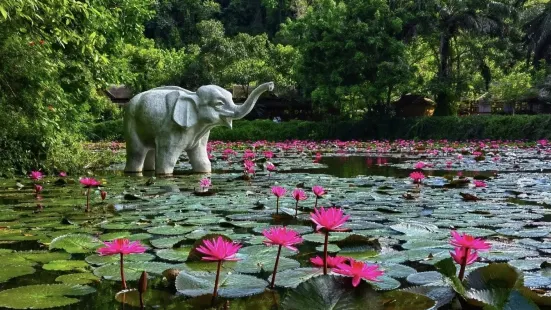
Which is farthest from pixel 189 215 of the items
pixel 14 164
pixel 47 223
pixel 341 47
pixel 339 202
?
pixel 341 47

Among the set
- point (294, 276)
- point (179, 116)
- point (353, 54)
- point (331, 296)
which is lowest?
point (294, 276)

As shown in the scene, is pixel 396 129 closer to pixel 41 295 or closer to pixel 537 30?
pixel 537 30

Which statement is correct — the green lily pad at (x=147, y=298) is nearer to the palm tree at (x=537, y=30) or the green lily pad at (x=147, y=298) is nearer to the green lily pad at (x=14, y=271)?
the green lily pad at (x=14, y=271)

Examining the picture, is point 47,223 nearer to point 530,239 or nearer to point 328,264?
point 328,264

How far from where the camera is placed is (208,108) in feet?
22.0

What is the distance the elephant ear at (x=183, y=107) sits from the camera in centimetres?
659

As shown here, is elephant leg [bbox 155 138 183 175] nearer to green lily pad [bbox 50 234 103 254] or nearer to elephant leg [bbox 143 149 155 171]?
elephant leg [bbox 143 149 155 171]

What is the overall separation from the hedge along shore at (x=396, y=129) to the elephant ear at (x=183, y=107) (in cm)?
1102

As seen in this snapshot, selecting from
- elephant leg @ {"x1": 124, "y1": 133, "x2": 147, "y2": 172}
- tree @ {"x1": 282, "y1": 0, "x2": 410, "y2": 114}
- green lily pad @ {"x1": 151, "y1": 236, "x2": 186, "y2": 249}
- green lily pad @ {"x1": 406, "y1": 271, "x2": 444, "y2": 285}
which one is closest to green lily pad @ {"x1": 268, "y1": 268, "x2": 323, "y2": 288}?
green lily pad @ {"x1": 406, "y1": 271, "x2": 444, "y2": 285}

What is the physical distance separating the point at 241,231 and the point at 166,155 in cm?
417

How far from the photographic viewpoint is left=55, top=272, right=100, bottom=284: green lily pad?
1749mm

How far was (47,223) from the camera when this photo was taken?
9.77ft

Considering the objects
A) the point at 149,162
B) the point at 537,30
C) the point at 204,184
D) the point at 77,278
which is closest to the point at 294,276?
the point at 77,278

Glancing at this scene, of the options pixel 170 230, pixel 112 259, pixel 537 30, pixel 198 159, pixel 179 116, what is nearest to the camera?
pixel 112 259
